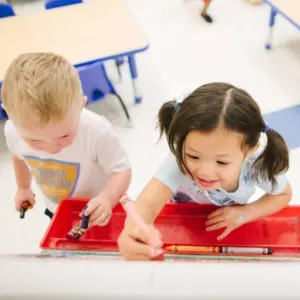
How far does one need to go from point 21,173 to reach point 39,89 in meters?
0.46

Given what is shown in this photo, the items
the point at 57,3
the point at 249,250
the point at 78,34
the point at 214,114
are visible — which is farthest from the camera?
the point at 57,3

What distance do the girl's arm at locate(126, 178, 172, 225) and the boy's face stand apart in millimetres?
192

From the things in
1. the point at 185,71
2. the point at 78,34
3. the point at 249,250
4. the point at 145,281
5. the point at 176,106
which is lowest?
the point at 185,71

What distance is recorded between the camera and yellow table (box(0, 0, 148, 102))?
179 cm

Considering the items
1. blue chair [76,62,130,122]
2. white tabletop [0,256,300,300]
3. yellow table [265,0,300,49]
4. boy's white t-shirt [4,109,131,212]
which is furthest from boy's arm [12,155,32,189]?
yellow table [265,0,300,49]

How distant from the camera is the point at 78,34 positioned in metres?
1.90

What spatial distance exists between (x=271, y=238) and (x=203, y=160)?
0.26 metres

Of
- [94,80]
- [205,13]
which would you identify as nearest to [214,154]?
[94,80]

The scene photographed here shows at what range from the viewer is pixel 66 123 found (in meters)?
0.78

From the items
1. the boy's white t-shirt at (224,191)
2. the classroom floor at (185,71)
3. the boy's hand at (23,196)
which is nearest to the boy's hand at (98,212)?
the boy's white t-shirt at (224,191)

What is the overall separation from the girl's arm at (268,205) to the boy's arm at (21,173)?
613 millimetres

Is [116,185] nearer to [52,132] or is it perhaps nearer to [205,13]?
[52,132]

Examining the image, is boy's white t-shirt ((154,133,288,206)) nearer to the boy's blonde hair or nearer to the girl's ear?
the girl's ear

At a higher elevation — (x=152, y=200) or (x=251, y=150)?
(x=251, y=150)
